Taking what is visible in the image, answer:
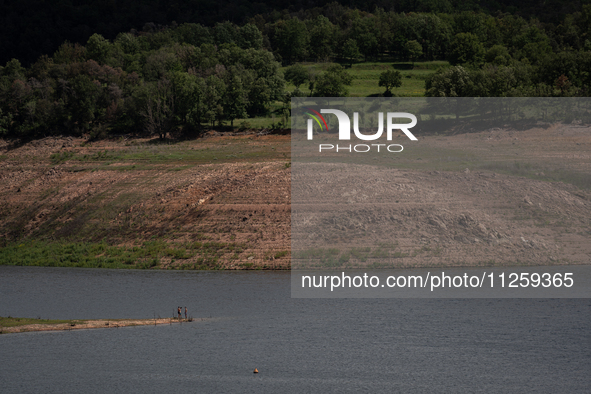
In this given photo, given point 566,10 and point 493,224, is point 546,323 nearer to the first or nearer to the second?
point 493,224

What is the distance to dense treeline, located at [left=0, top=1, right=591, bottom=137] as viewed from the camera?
90.7 metres

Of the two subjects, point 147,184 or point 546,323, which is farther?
point 147,184

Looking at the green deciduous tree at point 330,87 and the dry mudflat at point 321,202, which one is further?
the green deciduous tree at point 330,87

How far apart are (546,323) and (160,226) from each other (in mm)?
37436

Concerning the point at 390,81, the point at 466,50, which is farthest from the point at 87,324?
the point at 466,50

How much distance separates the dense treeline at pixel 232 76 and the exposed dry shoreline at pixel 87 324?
52495mm

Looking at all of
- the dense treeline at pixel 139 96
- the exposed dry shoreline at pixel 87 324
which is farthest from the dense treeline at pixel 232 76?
the exposed dry shoreline at pixel 87 324

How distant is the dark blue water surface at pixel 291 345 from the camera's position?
104 feet

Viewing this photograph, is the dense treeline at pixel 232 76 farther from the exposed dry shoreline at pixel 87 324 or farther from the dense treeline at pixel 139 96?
the exposed dry shoreline at pixel 87 324

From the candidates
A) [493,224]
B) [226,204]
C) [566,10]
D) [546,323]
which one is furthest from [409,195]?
[566,10]

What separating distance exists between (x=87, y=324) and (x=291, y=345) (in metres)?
13.1

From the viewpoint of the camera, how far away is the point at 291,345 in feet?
120

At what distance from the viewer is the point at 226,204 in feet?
208

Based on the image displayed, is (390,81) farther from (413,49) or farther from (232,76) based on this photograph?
(413,49)
